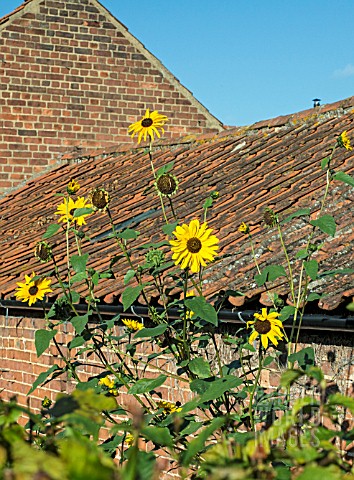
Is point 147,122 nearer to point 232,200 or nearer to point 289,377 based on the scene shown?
point 289,377

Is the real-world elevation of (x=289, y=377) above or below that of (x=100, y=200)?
below

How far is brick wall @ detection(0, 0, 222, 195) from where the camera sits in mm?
13617

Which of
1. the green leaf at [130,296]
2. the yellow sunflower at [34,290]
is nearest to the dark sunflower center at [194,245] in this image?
the green leaf at [130,296]

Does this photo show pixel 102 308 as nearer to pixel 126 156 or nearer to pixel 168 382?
pixel 168 382

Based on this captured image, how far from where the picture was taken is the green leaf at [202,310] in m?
3.65

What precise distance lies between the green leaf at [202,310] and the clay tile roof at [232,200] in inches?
27.5

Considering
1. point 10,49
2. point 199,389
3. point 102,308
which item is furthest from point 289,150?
point 10,49

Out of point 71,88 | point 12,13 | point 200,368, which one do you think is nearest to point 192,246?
point 200,368

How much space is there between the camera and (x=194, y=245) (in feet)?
12.2

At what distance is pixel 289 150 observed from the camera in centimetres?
880

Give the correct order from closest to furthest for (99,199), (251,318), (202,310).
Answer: (202,310) < (99,199) < (251,318)

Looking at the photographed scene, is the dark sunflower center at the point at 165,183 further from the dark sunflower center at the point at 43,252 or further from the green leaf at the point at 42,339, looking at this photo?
the green leaf at the point at 42,339

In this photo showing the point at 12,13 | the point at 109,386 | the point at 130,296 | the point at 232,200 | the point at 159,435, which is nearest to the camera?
the point at 159,435

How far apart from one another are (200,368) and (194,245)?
0.53 metres
